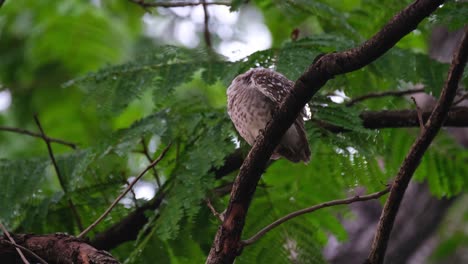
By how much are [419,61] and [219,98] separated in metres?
3.35

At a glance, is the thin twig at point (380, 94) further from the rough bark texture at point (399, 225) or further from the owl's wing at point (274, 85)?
the rough bark texture at point (399, 225)

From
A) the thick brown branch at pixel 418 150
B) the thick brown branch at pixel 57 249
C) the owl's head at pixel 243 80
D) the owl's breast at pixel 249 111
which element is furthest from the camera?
the owl's head at pixel 243 80

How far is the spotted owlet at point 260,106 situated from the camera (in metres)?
4.11

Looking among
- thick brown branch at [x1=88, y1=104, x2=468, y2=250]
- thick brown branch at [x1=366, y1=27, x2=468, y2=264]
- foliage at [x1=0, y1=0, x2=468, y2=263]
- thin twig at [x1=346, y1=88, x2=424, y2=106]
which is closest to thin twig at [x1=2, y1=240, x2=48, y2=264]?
foliage at [x1=0, y1=0, x2=468, y2=263]

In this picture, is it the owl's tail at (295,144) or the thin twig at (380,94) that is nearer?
the owl's tail at (295,144)

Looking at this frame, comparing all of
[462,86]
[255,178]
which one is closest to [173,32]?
[462,86]

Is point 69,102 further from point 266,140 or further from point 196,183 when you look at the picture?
point 266,140

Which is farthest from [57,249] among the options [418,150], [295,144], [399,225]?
[399,225]

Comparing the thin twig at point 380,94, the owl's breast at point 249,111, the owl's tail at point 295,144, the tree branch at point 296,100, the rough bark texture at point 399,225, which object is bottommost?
the rough bark texture at point 399,225

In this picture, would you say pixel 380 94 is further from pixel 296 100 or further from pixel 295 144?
pixel 296 100

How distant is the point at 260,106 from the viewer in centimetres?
430

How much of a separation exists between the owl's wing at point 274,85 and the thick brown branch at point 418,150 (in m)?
1.28

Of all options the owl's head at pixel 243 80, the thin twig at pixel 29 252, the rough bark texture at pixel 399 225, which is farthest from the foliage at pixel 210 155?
the rough bark texture at pixel 399 225

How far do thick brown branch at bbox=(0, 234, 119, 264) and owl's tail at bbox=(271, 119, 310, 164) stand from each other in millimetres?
1137
